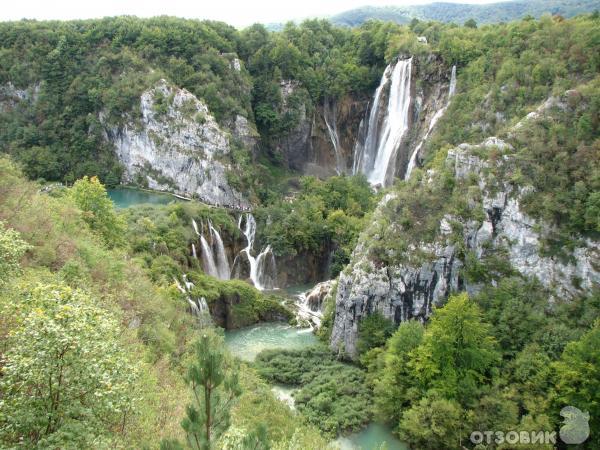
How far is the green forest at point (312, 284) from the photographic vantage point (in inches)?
325

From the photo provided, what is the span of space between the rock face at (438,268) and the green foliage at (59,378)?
2143cm

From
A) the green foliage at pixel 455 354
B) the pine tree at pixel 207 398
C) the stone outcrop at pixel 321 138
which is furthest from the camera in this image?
the stone outcrop at pixel 321 138

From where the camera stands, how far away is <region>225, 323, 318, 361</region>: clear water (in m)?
30.3

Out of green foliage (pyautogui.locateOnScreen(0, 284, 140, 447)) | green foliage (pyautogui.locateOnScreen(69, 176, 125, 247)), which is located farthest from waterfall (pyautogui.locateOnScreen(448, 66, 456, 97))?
green foliage (pyautogui.locateOnScreen(0, 284, 140, 447))

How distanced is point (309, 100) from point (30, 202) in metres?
46.2

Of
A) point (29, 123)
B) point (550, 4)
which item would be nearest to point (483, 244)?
point (29, 123)

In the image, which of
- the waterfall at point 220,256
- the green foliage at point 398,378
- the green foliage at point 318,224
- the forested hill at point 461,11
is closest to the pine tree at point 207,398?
the green foliage at point 398,378

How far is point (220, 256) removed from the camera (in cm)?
4003

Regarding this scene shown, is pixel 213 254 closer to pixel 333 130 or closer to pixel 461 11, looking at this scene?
pixel 333 130

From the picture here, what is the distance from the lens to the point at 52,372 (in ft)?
24.9

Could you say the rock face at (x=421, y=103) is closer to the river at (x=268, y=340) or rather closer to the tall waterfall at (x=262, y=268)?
the tall waterfall at (x=262, y=268)

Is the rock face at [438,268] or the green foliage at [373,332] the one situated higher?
the rock face at [438,268]

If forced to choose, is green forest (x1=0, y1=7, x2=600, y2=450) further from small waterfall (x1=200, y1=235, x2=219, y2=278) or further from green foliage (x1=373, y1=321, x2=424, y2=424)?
small waterfall (x1=200, y1=235, x2=219, y2=278)

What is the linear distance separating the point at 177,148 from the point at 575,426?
1807 inches
